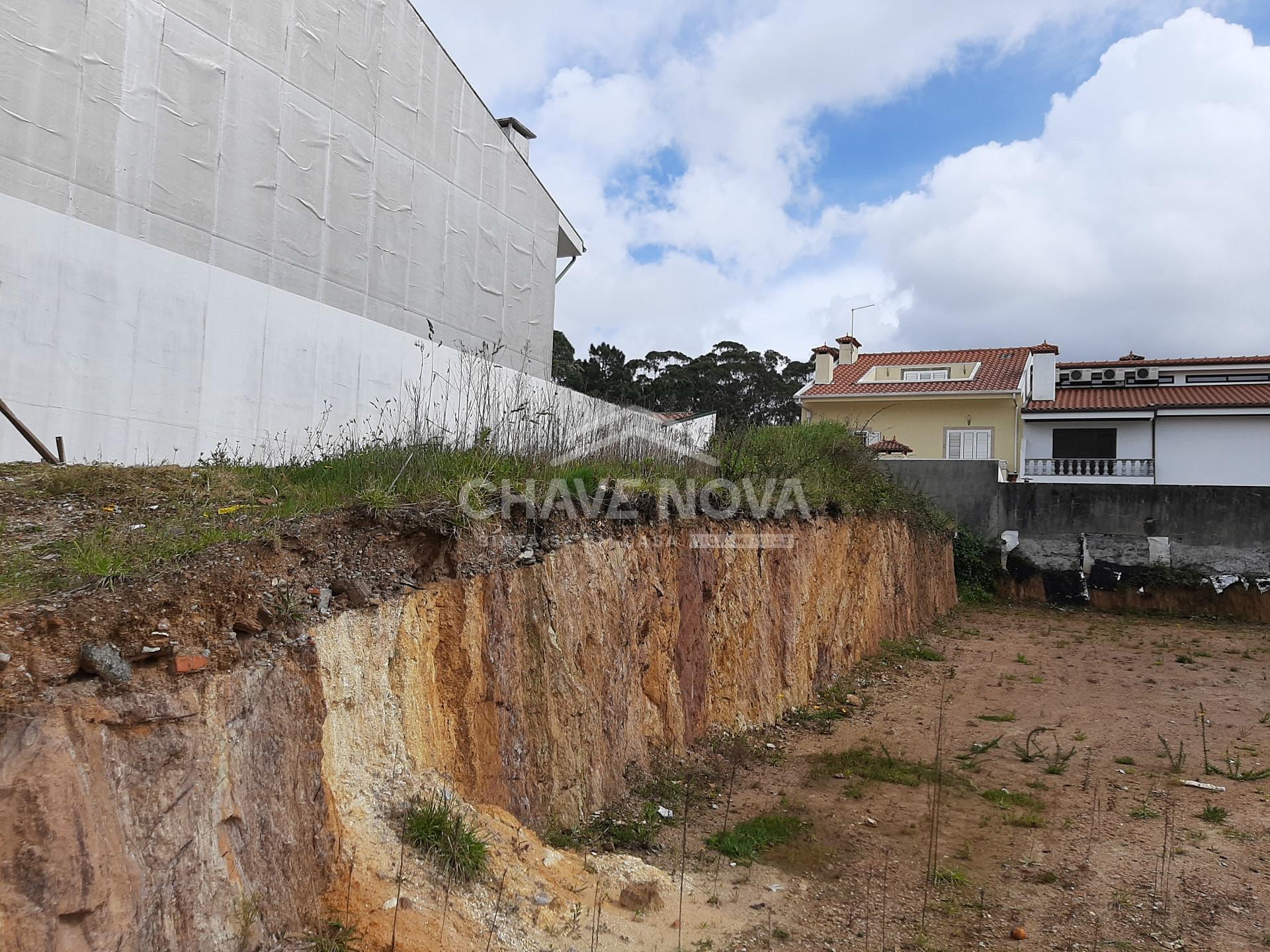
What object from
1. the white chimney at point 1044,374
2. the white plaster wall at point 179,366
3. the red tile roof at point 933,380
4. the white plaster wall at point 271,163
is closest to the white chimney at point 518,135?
the white plaster wall at point 271,163

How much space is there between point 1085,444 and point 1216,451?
3.38m

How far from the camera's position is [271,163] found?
11.4 meters

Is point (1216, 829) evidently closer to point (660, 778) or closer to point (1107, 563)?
point (660, 778)

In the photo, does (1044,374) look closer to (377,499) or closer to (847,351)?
(847,351)

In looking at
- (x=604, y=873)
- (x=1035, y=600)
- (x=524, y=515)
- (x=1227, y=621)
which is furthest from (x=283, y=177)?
(x=1227, y=621)

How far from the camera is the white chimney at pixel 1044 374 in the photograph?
1061 inches

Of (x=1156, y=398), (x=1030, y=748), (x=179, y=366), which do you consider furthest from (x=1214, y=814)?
(x=1156, y=398)

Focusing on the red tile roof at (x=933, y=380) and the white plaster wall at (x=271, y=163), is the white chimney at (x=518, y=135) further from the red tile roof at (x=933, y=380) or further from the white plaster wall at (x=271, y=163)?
the red tile roof at (x=933, y=380)

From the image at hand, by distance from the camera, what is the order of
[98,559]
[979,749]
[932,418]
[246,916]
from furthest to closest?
1. [932,418]
2. [979,749]
3. [98,559]
4. [246,916]

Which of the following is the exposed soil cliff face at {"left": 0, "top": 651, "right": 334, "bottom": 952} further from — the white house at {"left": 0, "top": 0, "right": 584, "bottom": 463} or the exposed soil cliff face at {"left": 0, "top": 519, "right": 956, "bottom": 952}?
the white house at {"left": 0, "top": 0, "right": 584, "bottom": 463}

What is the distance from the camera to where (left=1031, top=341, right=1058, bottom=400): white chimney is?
2694 centimetres

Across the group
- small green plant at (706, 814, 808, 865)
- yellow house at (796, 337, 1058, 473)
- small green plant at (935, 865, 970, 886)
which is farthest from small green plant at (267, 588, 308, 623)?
yellow house at (796, 337, 1058, 473)

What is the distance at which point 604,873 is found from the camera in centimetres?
497

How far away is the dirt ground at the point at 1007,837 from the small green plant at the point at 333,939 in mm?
1166
